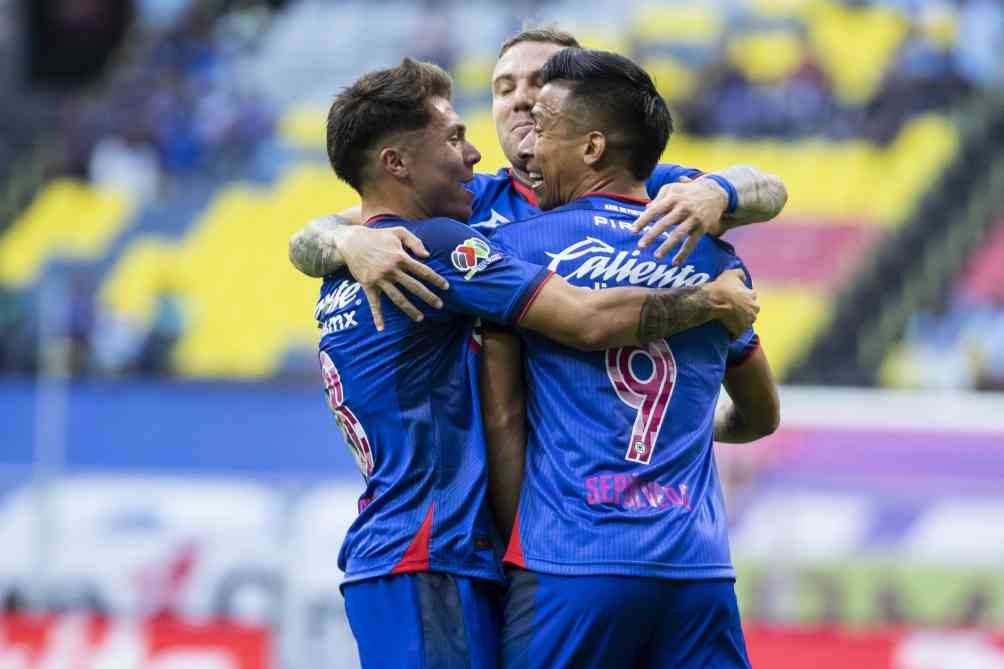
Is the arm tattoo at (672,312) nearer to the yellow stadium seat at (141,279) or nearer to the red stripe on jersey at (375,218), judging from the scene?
the red stripe on jersey at (375,218)

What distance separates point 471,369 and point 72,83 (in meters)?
16.0

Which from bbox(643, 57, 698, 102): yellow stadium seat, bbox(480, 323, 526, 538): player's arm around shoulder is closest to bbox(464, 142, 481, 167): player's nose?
bbox(480, 323, 526, 538): player's arm around shoulder

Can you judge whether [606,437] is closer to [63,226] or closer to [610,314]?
[610,314]

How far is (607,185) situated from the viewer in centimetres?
391

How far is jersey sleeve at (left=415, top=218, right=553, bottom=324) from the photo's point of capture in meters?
3.73

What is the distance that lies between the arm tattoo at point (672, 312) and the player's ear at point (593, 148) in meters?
0.37

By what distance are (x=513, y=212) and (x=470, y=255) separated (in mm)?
631

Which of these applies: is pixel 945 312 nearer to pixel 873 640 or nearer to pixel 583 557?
pixel 873 640

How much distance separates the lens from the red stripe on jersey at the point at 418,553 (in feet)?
12.4

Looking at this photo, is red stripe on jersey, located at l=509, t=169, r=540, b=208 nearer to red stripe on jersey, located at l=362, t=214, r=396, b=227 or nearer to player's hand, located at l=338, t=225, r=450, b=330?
red stripe on jersey, located at l=362, t=214, r=396, b=227

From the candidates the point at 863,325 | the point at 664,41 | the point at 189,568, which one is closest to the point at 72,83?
the point at 664,41

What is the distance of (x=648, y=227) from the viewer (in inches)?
148

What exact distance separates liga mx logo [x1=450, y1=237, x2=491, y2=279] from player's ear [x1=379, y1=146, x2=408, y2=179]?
0.29m

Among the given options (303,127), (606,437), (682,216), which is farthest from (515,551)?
(303,127)
